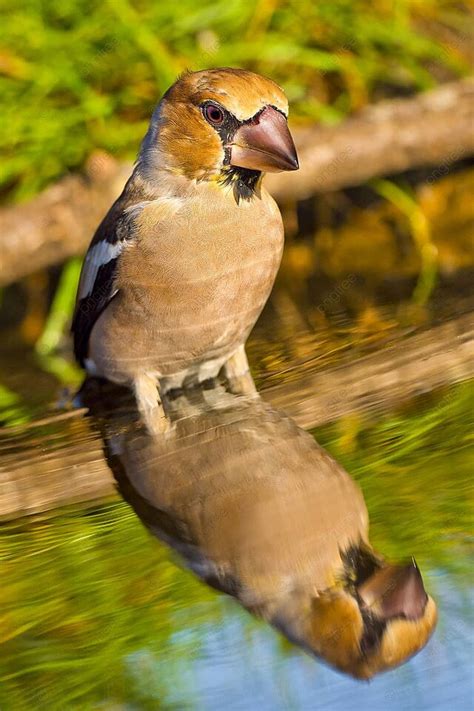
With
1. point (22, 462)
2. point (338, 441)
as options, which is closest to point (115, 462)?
point (22, 462)

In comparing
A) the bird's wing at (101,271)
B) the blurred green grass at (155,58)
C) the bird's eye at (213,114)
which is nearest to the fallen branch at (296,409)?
the bird's wing at (101,271)

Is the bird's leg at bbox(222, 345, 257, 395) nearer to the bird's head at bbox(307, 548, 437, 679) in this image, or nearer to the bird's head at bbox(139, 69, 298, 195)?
the bird's head at bbox(139, 69, 298, 195)

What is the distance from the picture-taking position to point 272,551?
8.69 ft

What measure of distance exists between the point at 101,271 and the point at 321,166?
7.25 feet

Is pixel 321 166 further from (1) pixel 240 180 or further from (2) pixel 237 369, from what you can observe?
(1) pixel 240 180

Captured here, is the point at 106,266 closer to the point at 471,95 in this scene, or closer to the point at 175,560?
the point at 175,560

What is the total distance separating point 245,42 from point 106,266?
277 cm

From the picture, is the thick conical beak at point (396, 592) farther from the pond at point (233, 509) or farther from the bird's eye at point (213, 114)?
the bird's eye at point (213, 114)

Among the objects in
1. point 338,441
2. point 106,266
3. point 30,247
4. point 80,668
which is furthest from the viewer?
point 30,247

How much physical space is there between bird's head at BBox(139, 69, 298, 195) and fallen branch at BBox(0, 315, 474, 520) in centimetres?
73

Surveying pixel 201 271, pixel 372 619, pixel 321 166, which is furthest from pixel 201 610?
pixel 321 166

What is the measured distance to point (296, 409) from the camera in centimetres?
376

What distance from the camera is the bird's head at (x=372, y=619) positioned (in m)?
2.14

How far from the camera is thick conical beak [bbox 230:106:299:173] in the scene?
3.79 meters
